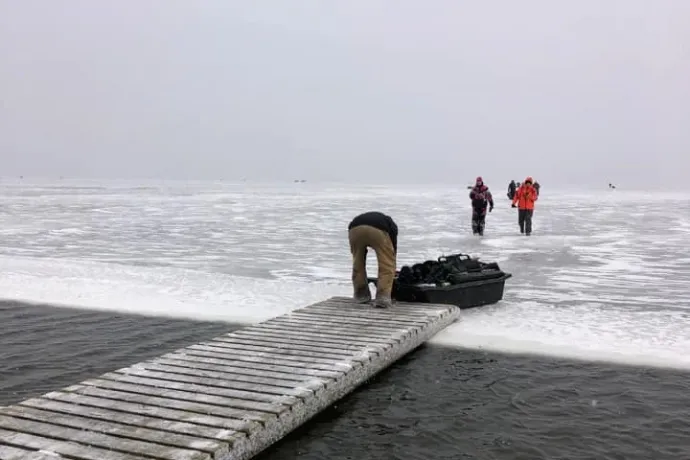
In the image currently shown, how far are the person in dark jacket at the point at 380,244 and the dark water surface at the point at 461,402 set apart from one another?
1056 mm

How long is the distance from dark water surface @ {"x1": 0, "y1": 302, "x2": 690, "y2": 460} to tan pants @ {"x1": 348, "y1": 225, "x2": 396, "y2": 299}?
42.3 inches

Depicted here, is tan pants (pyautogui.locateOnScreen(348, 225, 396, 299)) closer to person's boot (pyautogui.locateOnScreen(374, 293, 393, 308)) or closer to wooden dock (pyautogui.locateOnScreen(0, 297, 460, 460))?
person's boot (pyautogui.locateOnScreen(374, 293, 393, 308))

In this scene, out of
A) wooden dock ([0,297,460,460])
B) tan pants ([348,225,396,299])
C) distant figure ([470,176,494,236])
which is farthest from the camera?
distant figure ([470,176,494,236])

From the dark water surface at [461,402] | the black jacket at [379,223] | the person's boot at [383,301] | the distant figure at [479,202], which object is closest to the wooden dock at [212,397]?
the dark water surface at [461,402]

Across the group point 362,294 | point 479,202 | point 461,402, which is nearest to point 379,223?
point 362,294

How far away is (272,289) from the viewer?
9.47 meters

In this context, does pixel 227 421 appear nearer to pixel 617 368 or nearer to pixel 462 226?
pixel 617 368

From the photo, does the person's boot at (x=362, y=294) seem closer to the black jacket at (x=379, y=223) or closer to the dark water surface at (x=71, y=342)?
the black jacket at (x=379, y=223)

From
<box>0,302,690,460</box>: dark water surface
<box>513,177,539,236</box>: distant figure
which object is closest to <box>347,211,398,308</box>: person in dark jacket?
<box>0,302,690,460</box>: dark water surface

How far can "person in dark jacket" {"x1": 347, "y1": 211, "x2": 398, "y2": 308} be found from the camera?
7.25m

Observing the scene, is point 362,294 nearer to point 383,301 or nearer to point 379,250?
point 383,301

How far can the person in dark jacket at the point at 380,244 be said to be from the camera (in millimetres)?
7246

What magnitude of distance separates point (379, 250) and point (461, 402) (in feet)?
8.15

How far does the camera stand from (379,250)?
7.22m
